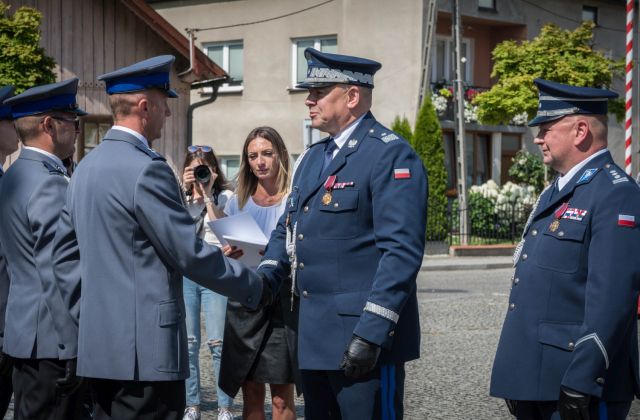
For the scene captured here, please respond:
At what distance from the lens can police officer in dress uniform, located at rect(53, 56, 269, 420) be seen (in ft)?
13.5

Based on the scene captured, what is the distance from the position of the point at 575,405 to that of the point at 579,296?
460 millimetres

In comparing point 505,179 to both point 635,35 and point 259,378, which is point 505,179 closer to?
point 635,35

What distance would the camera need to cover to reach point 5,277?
553 centimetres

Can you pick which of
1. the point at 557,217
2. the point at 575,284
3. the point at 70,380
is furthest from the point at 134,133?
the point at 575,284

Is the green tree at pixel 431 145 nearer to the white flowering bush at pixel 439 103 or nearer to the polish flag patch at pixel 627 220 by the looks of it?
the white flowering bush at pixel 439 103

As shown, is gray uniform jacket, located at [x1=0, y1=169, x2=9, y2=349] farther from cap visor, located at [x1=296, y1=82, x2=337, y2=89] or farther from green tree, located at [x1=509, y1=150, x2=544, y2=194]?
green tree, located at [x1=509, y1=150, x2=544, y2=194]

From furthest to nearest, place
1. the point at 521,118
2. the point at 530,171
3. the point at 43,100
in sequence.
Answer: the point at 530,171, the point at 521,118, the point at 43,100

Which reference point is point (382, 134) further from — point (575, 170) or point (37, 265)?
point (37, 265)

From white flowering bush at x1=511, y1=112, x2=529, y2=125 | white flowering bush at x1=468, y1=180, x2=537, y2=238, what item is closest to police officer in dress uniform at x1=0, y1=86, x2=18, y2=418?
white flowering bush at x1=468, y1=180, x2=537, y2=238

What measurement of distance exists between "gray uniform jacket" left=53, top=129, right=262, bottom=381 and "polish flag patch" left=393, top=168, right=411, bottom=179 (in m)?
0.85

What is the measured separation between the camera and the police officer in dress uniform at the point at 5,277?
5465mm

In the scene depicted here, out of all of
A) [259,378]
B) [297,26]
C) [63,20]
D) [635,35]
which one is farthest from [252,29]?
[259,378]

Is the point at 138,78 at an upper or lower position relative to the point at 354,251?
upper

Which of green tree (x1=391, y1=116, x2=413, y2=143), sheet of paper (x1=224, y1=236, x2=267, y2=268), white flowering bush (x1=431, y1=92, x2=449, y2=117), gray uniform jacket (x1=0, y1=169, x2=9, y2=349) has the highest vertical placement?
white flowering bush (x1=431, y1=92, x2=449, y2=117)
